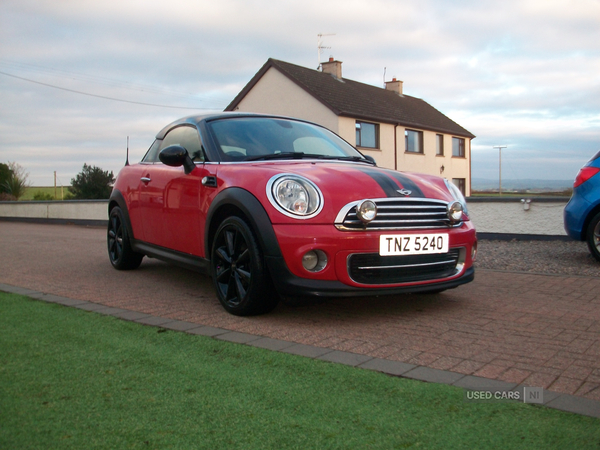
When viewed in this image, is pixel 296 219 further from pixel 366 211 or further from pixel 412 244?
pixel 412 244

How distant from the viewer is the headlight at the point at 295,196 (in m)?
4.12

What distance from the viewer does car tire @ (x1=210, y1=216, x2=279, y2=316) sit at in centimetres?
428

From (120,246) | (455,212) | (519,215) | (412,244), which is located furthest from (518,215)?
(412,244)

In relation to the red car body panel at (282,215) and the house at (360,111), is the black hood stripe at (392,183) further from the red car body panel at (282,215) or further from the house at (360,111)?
the house at (360,111)

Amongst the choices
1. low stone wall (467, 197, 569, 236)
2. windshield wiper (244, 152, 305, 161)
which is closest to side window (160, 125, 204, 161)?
windshield wiper (244, 152, 305, 161)

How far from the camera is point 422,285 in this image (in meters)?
4.40

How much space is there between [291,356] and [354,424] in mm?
1025

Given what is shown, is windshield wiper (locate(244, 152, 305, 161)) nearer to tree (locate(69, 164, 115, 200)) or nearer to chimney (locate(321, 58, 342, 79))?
chimney (locate(321, 58, 342, 79))

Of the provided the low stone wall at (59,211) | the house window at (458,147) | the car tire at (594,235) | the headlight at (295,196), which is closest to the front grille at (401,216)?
the headlight at (295,196)

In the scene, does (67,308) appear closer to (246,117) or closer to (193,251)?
(193,251)

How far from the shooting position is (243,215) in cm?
448

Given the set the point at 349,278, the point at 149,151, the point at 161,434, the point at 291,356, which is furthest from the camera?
the point at 149,151

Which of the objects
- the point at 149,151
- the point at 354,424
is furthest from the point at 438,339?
the point at 149,151

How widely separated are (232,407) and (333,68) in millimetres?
32033
